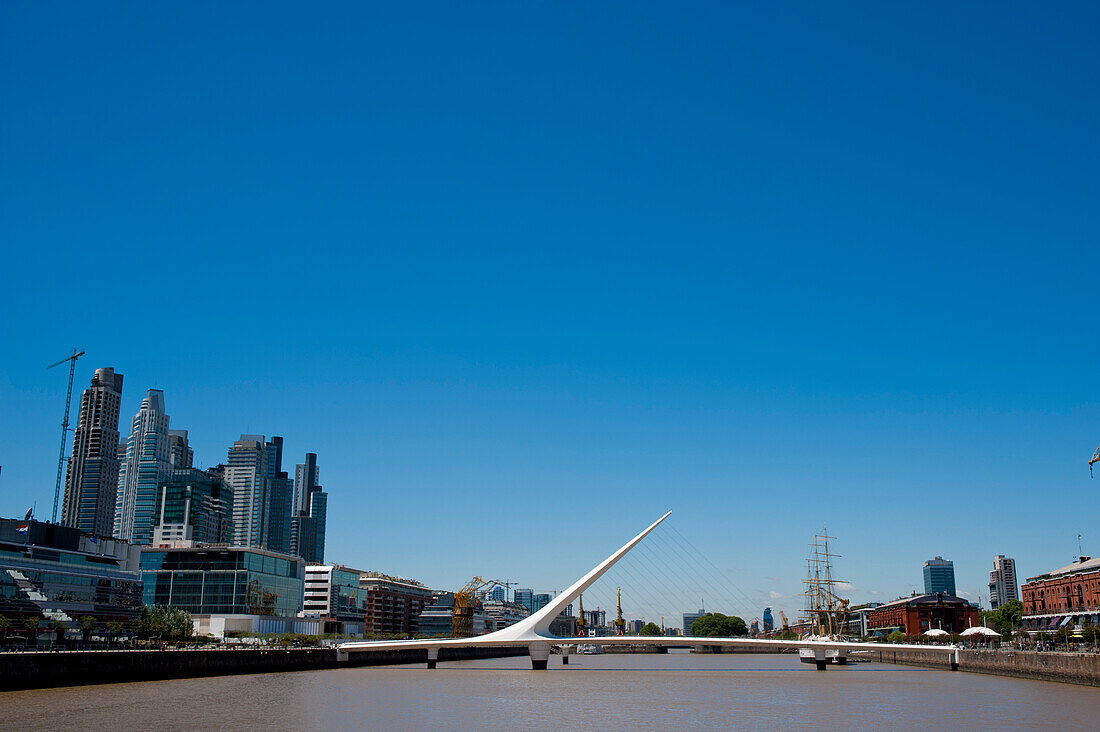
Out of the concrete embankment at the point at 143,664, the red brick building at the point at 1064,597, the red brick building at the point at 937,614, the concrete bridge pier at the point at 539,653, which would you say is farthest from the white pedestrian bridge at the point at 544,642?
the red brick building at the point at 937,614

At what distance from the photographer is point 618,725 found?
31.4 m

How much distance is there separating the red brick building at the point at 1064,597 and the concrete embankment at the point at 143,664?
Result: 6036 cm

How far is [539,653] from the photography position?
6662cm

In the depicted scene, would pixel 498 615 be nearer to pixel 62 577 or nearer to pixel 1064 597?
pixel 62 577

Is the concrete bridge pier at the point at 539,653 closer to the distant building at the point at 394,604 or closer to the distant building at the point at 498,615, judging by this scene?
the distant building at the point at 394,604

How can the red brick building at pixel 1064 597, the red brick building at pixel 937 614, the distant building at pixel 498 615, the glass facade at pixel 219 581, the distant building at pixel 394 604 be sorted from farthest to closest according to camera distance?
the distant building at pixel 498 615 → the distant building at pixel 394 604 → the red brick building at pixel 937 614 → the glass facade at pixel 219 581 → the red brick building at pixel 1064 597

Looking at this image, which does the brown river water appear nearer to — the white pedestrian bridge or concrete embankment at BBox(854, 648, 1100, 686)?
concrete embankment at BBox(854, 648, 1100, 686)

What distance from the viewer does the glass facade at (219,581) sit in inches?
4427

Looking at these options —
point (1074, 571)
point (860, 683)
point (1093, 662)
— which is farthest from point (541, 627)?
point (1074, 571)

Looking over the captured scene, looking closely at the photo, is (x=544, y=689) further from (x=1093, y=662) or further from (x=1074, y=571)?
(x=1074, y=571)

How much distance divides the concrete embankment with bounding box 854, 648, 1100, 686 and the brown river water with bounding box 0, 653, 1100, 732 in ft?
3.54

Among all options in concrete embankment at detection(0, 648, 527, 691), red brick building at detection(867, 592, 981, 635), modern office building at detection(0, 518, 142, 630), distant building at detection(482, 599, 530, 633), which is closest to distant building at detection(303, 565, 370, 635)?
distant building at detection(482, 599, 530, 633)

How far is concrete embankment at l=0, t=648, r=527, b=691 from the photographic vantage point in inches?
1438

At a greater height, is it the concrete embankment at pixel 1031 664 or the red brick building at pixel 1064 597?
the red brick building at pixel 1064 597
